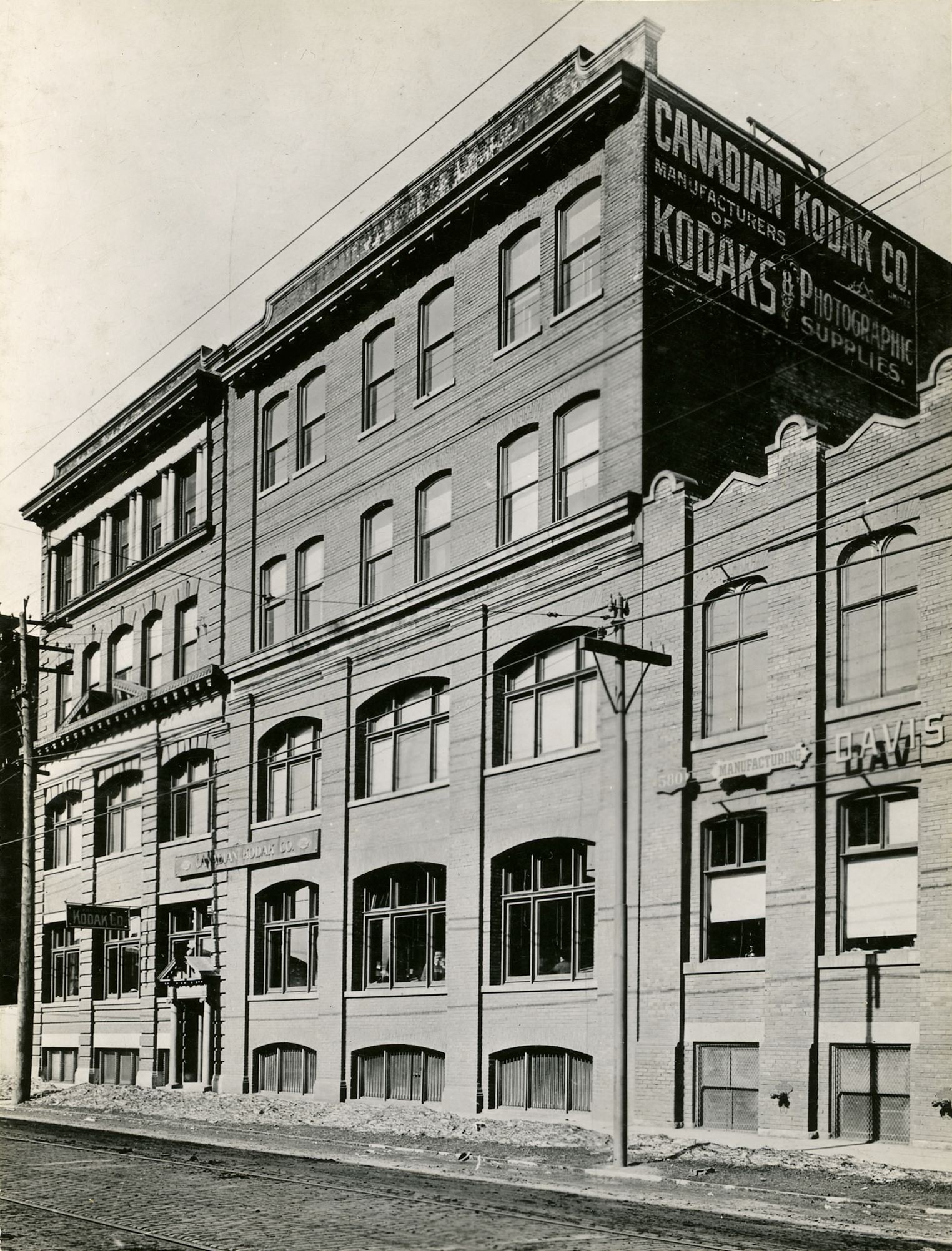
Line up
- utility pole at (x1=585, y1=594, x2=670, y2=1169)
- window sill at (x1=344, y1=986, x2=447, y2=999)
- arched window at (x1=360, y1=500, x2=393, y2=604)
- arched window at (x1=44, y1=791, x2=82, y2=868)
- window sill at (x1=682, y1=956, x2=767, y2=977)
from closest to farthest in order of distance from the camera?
utility pole at (x1=585, y1=594, x2=670, y2=1169), window sill at (x1=682, y1=956, x2=767, y2=977), window sill at (x1=344, y1=986, x2=447, y2=999), arched window at (x1=360, y1=500, x2=393, y2=604), arched window at (x1=44, y1=791, x2=82, y2=868)

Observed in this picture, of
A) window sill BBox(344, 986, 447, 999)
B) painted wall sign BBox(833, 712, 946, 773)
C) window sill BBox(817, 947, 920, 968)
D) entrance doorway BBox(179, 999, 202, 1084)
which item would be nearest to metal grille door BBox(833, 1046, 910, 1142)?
window sill BBox(817, 947, 920, 968)

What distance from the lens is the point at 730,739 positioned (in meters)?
21.9

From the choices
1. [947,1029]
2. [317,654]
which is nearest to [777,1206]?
[947,1029]

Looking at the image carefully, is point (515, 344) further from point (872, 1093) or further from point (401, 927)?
point (872, 1093)

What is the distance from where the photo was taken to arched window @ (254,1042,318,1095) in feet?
101

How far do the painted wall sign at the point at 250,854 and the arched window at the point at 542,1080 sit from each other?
7.75 metres

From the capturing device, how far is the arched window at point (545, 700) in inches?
977

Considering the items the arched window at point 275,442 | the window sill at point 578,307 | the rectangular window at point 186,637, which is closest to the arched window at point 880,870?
the window sill at point 578,307

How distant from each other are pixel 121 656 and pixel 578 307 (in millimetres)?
21103

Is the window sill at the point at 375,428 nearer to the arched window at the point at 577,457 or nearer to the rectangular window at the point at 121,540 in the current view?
the arched window at the point at 577,457

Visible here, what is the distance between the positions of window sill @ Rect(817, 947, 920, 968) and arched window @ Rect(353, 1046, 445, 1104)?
974 cm

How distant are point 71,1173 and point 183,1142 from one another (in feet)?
17.2

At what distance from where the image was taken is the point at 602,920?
76.4 feet

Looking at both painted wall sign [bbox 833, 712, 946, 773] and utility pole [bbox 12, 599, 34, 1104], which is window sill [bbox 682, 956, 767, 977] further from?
utility pole [bbox 12, 599, 34, 1104]
